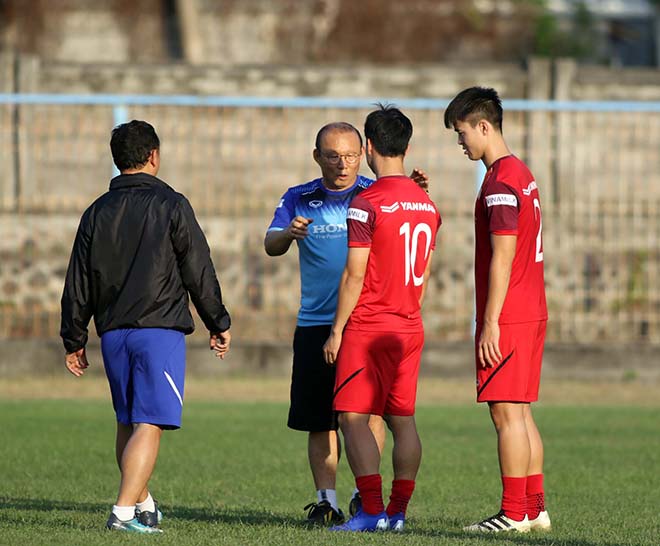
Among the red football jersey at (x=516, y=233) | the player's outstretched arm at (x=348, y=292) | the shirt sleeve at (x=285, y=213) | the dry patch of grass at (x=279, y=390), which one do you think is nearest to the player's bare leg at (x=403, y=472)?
the player's outstretched arm at (x=348, y=292)

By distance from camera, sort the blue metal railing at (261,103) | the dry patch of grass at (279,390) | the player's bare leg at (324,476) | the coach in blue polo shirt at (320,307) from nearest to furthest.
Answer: the player's bare leg at (324,476)
the coach in blue polo shirt at (320,307)
the dry patch of grass at (279,390)
the blue metal railing at (261,103)

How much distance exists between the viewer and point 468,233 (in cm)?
1728

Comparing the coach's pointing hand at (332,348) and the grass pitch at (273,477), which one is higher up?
the coach's pointing hand at (332,348)

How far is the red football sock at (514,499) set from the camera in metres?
7.47

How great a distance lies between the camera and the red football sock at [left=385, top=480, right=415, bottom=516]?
747 cm

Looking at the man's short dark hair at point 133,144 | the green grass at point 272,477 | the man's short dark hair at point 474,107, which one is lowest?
the green grass at point 272,477

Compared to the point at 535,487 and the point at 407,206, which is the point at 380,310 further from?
the point at 535,487

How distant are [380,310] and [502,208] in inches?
32.0

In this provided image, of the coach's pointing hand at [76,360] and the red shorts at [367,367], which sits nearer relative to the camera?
the red shorts at [367,367]

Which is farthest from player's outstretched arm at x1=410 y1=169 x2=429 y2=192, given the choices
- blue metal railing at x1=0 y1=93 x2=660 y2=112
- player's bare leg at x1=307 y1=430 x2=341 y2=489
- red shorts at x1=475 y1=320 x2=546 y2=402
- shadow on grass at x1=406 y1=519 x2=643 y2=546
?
blue metal railing at x1=0 y1=93 x2=660 y2=112

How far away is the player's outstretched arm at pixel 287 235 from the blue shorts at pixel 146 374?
0.86 m

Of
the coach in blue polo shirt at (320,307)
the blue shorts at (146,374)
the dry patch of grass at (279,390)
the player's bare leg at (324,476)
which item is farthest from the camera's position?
the dry patch of grass at (279,390)

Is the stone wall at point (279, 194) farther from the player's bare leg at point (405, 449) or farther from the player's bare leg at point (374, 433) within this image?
the player's bare leg at point (405, 449)

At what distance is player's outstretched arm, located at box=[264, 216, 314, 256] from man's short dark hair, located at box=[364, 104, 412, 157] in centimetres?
54
